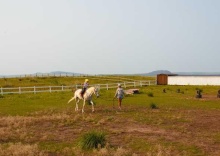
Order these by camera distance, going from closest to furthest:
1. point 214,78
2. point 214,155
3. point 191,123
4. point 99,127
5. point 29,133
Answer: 1. point 214,155
2. point 29,133
3. point 99,127
4. point 191,123
5. point 214,78

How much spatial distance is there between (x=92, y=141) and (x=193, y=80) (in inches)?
1940

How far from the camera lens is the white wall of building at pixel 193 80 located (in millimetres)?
58500

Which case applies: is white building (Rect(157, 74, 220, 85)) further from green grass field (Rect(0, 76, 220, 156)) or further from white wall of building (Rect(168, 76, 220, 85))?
A: green grass field (Rect(0, 76, 220, 156))

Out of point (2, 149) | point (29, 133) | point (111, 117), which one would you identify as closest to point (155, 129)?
point (111, 117)

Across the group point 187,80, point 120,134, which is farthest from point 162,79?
point 120,134

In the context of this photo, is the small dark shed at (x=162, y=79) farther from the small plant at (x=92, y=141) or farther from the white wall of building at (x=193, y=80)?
the small plant at (x=92, y=141)

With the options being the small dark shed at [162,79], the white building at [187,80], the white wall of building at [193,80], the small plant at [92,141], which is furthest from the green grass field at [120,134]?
the white wall of building at [193,80]

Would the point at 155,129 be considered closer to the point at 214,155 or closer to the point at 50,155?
the point at 214,155

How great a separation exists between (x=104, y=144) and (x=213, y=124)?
768 centimetres

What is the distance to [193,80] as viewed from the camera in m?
59.6

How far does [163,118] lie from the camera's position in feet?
65.9

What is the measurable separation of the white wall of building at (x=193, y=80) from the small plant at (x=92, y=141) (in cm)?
4835

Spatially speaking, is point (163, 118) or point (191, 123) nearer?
point (191, 123)

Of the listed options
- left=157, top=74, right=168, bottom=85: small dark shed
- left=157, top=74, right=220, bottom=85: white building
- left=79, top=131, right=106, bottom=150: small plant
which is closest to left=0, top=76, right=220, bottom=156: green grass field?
left=79, top=131, right=106, bottom=150: small plant
